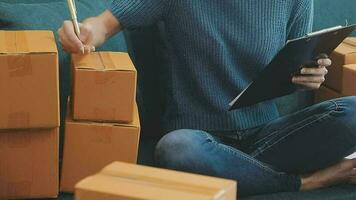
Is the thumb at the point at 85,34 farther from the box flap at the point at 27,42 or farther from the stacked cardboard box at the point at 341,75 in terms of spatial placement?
the stacked cardboard box at the point at 341,75

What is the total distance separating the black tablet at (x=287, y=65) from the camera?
57.9 inches

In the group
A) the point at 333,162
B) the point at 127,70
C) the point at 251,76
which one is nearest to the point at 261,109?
the point at 251,76

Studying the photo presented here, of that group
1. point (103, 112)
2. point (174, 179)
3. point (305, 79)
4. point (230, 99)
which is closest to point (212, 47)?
point (230, 99)

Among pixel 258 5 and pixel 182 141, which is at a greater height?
pixel 258 5

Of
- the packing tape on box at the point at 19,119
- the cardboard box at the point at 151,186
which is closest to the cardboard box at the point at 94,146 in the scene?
the packing tape on box at the point at 19,119

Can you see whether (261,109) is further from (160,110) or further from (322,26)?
(322,26)

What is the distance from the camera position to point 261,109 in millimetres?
1749

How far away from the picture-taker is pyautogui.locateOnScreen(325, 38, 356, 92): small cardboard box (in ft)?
6.47

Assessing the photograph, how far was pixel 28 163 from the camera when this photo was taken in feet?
4.90

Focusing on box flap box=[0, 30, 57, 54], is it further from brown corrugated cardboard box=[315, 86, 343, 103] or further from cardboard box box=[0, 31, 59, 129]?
brown corrugated cardboard box=[315, 86, 343, 103]

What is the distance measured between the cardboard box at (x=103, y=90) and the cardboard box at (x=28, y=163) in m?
0.09

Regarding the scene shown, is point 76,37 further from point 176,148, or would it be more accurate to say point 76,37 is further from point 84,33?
point 176,148

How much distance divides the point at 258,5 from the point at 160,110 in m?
0.42

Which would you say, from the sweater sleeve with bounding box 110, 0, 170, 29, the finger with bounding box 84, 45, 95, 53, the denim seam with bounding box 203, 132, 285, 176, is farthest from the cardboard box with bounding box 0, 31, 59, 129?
the denim seam with bounding box 203, 132, 285, 176
